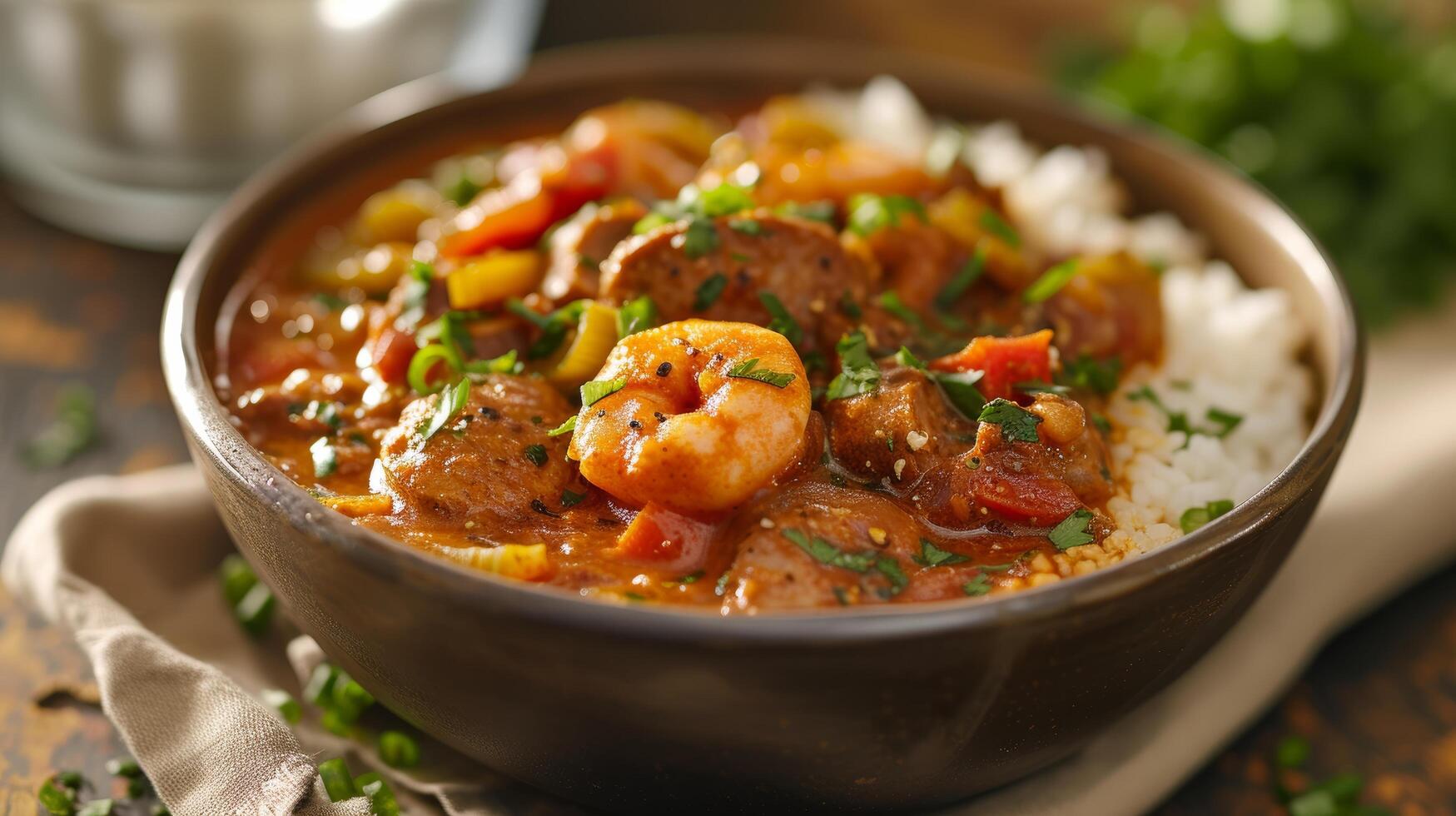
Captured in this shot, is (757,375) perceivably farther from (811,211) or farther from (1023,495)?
(811,211)

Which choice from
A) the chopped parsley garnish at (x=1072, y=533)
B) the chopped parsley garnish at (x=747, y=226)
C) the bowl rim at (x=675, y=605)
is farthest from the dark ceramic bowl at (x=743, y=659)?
the chopped parsley garnish at (x=747, y=226)

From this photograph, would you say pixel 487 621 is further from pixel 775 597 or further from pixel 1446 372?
pixel 1446 372

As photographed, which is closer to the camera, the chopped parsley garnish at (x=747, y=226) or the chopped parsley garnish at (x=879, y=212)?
the chopped parsley garnish at (x=747, y=226)

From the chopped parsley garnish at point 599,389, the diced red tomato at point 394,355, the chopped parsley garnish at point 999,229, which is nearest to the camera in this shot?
the chopped parsley garnish at point 599,389

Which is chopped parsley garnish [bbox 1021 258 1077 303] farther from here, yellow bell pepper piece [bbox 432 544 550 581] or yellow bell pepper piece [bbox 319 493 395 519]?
yellow bell pepper piece [bbox 319 493 395 519]

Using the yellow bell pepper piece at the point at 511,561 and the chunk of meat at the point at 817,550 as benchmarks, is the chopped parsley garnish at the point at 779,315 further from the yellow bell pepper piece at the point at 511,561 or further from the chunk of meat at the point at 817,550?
the yellow bell pepper piece at the point at 511,561

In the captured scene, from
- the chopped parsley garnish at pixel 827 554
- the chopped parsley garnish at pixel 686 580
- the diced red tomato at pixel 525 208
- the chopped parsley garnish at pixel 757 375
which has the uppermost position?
the chopped parsley garnish at pixel 757 375

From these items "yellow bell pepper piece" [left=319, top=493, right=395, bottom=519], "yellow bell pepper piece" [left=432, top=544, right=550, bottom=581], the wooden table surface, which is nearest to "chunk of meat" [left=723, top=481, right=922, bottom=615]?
"yellow bell pepper piece" [left=432, top=544, right=550, bottom=581]
